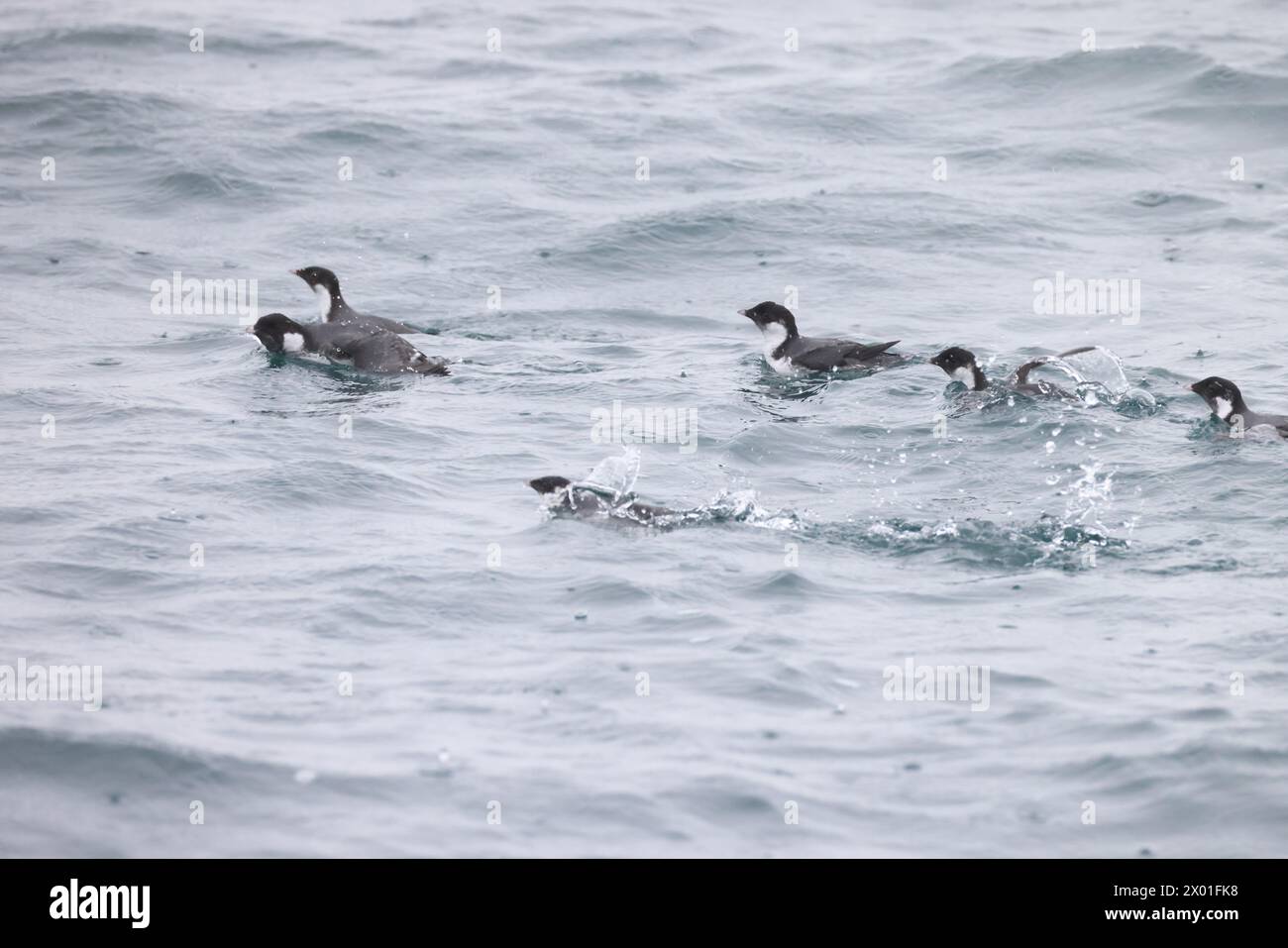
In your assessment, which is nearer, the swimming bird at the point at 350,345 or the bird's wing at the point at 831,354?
the swimming bird at the point at 350,345

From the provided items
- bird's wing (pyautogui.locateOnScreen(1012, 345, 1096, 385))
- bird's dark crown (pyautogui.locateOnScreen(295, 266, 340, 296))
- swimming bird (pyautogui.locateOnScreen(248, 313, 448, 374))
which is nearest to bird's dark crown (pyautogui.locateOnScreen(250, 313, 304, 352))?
swimming bird (pyautogui.locateOnScreen(248, 313, 448, 374))

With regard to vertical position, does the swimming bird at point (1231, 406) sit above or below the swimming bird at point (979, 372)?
below

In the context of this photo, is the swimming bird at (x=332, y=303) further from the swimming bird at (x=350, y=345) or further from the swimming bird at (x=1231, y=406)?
the swimming bird at (x=1231, y=406)

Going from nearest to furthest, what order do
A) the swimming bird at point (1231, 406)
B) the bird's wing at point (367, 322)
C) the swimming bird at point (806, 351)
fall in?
1. the swimming bird at point (1231, 406)
2. the swimming bird at point (806, 351)
3. the bird's wing at point (367, 322)

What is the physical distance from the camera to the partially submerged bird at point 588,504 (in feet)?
37.1

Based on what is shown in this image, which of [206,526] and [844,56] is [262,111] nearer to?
[844,56]

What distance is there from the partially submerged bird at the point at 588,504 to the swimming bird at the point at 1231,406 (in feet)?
16.0

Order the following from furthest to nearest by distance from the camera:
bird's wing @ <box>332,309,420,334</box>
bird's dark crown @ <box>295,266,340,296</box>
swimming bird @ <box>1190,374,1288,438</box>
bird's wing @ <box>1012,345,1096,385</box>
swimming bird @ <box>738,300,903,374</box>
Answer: bird's dark crown @ <box>295,266,340,296</box>, bird's wing @ <box>332,309,420,334</box>, swimming bird @ <box>738,300,903,374</box>, bird's wing @ <box>1012,345,1096,385</box>, swimming bird @ <box>1190,374,1288,438</box>

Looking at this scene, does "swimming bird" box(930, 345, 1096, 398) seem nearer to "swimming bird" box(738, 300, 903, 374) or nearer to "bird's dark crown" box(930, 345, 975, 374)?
"bird's dark crown" box(930, 345, 975, 374)

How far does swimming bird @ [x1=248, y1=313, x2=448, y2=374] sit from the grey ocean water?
0.26 m

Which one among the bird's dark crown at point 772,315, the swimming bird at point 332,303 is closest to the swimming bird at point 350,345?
the swimming bird at point 332,303

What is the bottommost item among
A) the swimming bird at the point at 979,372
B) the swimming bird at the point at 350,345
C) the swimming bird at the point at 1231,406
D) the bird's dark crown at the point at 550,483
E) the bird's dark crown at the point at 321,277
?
the bird's dark crown at the point at 550,483

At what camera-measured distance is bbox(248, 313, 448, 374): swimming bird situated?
1511cm

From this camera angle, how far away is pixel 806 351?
15469 millimetres
